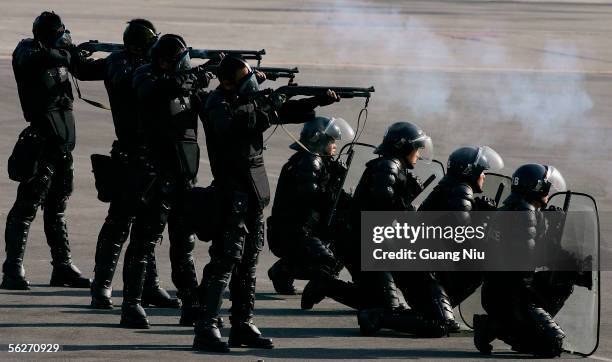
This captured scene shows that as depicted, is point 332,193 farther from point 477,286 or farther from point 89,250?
point 89,250

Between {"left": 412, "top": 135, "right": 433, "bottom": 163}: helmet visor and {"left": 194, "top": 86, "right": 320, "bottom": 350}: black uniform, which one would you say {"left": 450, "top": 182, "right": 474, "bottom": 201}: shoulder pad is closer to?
{"left": 412, "top": 135, "right": 433, "bottom": 163}: helmet visor

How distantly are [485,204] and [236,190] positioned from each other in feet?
6.84

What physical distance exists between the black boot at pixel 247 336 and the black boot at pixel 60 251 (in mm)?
2477

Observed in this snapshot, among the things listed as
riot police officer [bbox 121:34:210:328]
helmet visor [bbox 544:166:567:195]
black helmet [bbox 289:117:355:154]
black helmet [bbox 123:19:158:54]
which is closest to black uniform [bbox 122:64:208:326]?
riot police officer [bbox 121:34:210:328]

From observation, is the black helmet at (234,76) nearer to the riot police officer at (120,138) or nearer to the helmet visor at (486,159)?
the riot police officer at (120,138)

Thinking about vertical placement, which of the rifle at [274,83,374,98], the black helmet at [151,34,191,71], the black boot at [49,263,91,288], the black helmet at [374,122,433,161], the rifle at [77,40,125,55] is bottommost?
the black boot at [49,263,91,288]

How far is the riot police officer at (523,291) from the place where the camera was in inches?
413

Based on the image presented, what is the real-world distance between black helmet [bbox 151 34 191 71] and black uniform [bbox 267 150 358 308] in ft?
5.85

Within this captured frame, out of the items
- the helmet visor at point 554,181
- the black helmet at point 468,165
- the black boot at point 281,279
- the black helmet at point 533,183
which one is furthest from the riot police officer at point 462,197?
the black boot at point 281,279

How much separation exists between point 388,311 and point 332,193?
5.09ft

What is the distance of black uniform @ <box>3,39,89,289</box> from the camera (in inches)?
480

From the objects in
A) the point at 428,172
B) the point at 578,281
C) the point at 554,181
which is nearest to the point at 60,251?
the point at 428,172

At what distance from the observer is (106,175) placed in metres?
11.4

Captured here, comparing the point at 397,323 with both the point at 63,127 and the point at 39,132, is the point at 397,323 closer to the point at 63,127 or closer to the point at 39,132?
the point at 63,127
